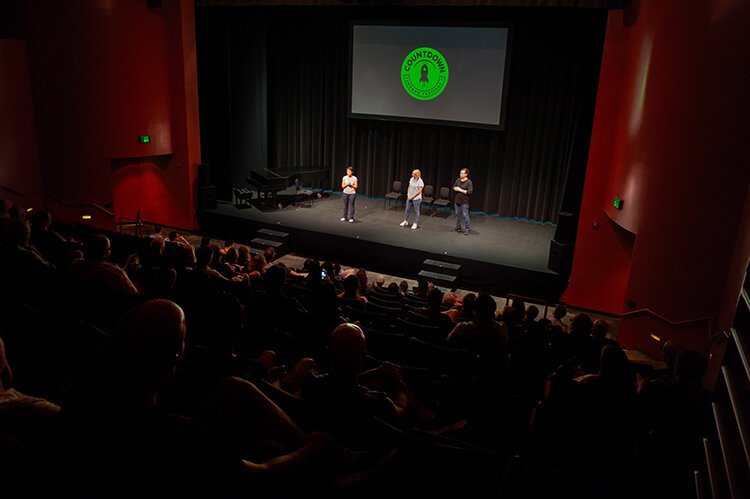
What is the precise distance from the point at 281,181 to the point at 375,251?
4.03 m

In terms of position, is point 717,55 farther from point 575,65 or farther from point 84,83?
point 84,83

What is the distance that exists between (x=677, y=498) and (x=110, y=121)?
1292cm

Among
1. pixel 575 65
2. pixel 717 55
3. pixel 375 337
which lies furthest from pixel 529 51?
pixel 375 337

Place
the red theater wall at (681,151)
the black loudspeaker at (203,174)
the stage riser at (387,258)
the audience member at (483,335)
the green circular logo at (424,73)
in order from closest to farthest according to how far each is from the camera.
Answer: the audience member at (483,335), the red theater wall at (681,151), the stage riser at (387,258), the green circular logo at (424,73), the black loudspeaker at (203,174)

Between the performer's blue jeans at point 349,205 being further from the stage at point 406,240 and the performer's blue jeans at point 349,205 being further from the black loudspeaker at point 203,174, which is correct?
the black loudspeaker at point 203,174

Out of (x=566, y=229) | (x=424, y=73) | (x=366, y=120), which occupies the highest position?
(x=424, y=73)

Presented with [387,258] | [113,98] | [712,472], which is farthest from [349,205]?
[712,472]

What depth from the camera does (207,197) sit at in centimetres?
1422

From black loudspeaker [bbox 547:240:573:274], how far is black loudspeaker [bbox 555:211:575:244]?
0.10 meters

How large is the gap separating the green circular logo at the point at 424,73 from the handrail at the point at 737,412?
12.3 meters

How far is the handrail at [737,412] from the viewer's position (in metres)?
2.03

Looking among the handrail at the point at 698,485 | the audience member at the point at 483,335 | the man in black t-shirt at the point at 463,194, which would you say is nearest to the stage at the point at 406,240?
the man in black t-shirt at the point at 463,194

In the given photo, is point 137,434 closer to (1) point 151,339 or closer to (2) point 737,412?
(1) point 151,339

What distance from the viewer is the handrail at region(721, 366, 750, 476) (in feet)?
6.67
